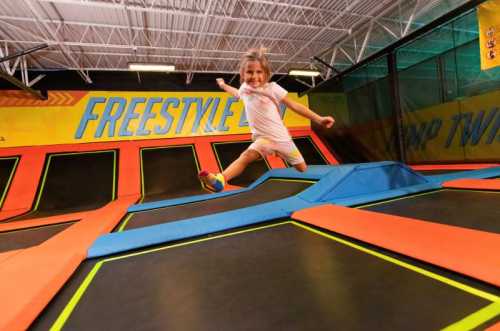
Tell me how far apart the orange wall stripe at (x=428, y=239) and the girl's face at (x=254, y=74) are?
4.18ft

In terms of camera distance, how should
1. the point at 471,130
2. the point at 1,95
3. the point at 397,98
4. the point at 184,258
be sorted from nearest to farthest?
1. the point at 184,258
2. the point at 471,130
3. the point at 397,98
4. the point at 1,95

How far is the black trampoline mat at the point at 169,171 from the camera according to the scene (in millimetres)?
6350

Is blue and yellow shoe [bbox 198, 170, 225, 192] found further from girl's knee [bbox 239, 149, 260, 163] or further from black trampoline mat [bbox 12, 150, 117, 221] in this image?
black trampoline mat [bbox 12, 150, 117, 221]

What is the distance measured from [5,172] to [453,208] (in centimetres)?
843

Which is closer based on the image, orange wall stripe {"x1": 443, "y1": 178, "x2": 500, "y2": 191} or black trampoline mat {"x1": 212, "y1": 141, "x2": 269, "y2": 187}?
orange wall stripe {"x1": 443, "y1": 178, "x2": 500, "y2": 191}

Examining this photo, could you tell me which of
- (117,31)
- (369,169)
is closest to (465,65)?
(369,169)

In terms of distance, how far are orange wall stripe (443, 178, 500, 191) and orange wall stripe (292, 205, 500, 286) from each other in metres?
1.55

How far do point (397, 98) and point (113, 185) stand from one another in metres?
6.89

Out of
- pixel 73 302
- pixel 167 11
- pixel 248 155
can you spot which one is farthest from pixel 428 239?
pixel 167 11

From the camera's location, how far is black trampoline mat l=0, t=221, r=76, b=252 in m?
2.84

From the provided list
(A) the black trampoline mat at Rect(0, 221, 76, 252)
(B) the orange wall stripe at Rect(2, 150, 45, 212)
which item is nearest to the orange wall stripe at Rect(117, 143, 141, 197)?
(B) the orange wall stripe at Rect(2, 150, 45, 212)

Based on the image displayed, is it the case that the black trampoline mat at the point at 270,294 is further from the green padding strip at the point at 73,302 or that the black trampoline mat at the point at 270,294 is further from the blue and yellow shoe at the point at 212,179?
the blue and yellow shoe at the point at 212,179

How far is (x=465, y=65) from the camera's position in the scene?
16.7 ft

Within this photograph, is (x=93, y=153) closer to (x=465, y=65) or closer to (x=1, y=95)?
(x=1, y=95)
